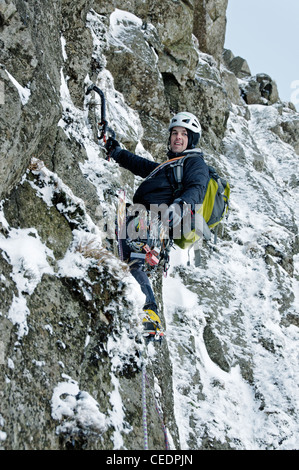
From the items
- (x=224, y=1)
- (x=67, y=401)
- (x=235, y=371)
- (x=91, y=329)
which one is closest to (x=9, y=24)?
(x=91, y=329)

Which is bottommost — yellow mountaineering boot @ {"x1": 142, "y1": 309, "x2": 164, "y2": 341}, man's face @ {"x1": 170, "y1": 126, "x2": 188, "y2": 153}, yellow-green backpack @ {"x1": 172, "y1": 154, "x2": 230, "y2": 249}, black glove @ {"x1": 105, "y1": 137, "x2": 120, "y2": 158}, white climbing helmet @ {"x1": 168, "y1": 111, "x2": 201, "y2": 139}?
yellow mountaineering boot @ {"x1": 142, "y1": 309, "x2": 164, "y2": 341}

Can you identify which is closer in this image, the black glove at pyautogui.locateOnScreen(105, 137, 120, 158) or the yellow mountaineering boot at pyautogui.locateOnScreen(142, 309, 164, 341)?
the yellow mountaineering boot at pyautogui.locateOnScreen(142, 309, 164, 341)

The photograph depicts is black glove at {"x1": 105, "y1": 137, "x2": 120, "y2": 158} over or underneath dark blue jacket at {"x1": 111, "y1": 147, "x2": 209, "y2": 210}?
over

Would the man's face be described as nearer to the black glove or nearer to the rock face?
the black glove

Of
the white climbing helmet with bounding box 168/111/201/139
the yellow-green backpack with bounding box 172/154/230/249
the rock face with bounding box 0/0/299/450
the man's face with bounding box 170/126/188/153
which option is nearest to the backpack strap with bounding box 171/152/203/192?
the yellow-green backpack with bounding box 172/154/230/249

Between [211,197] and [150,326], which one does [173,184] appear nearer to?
[211,197]

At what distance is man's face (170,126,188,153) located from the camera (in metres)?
5.99

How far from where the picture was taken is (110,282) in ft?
15.6

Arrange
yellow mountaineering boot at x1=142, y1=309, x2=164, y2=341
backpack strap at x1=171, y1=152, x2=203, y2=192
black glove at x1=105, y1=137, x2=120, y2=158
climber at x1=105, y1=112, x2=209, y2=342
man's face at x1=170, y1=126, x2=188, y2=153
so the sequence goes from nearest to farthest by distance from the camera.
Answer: climber at x1=105, y1=112, x2=209, y2=342, yellow mountaineering boot at x1=142, y1=309, x2=164, y2=341, backpack strap at x1=171, y1=152, x2=203, y2=192, man's face at x1=170, y1=126, x2=188, y2=153, black glove at x1=105, y1=137, x2=120, y2=158

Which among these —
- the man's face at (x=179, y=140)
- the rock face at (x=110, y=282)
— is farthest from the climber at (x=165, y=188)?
the rock face at (x=110, y=282)

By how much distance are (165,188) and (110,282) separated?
1.55 meters

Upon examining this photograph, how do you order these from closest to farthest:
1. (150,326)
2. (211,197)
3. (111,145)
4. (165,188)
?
(150,326)
(211,197)
(165,188)
(111,145)

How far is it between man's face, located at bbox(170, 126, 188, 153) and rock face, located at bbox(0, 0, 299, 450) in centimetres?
149

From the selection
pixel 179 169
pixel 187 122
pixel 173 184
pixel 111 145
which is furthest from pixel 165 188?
pixel 111 145
